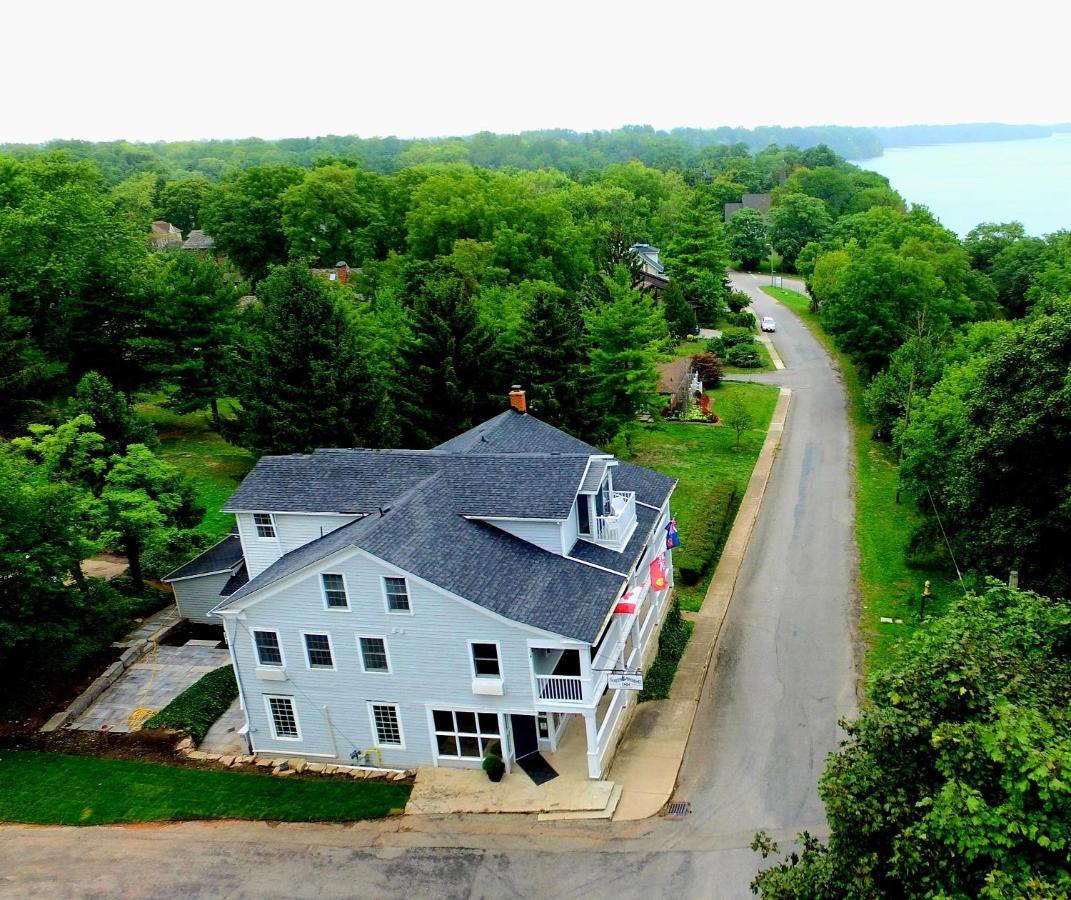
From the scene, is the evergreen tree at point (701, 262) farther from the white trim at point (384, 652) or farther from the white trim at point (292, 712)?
the white trim at point (292, 712)

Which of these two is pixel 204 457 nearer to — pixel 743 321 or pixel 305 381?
pixel 305 381

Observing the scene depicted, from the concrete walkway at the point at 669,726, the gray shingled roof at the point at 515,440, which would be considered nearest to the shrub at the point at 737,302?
the concrete walkway at the point at 669,726

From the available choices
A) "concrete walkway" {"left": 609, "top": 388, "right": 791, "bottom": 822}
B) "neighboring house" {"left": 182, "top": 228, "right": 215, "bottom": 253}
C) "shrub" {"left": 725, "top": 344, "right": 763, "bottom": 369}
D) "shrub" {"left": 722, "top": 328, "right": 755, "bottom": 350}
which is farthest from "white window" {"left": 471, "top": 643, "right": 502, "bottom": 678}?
"neighboring house" {"left": 182, "top": 228, "right": 215, "bottom": 253}

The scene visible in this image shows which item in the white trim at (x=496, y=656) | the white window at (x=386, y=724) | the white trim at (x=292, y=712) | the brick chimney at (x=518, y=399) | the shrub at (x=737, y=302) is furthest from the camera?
the shrub at (x=737, y=302)

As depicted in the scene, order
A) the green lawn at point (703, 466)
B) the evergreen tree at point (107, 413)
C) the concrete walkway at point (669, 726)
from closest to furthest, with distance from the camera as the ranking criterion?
1. the concrete walkway at point (669, 726)
2. the evergreen tree at point (107, 413)
3. the green lawn at point (703, 466)

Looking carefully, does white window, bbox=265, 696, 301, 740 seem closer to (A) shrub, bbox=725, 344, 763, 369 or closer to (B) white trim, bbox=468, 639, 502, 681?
(B) white trim, bbox=468, 639, 502, 681

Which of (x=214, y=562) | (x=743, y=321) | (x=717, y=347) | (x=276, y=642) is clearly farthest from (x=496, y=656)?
(x=743, y=321)

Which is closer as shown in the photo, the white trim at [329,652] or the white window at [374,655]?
the white window at [374,655]

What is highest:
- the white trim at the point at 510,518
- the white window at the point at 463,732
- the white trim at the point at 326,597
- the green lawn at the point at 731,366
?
the white trim at the point at 510,518
